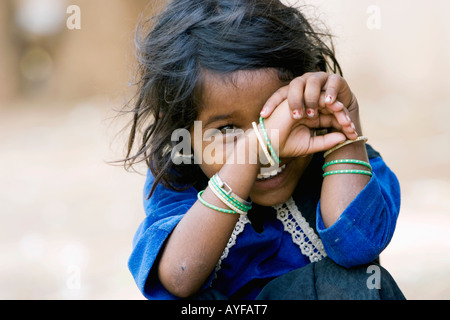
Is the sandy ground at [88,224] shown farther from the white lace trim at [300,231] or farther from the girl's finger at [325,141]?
the girl's finger at [325,141]

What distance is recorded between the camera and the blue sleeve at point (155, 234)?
65.8 inches

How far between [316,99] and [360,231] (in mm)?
355

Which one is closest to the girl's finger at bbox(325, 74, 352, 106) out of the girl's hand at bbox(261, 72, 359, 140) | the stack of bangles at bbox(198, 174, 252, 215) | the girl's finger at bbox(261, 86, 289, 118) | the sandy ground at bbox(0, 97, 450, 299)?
the girl's hand at bbox(261, 72, 359, 140)

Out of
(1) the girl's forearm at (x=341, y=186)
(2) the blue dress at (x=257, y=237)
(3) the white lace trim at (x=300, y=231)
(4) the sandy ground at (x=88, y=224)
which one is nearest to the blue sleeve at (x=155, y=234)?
(2) the blue dress at (x=257, y=237)

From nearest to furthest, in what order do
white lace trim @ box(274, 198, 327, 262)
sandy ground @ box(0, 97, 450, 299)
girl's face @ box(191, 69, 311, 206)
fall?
girl's face @ box(191, 69, 311, 206) → white lace trim @ box(274, 198, 327, 262) → sandy ground @ box(0, 97, 450, 299)

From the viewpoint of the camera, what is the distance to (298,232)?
6.03ft

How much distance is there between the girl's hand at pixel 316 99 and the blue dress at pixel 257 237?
0.87 ft

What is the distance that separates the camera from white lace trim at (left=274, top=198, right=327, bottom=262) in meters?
1.82

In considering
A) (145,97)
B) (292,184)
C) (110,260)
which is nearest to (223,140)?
(292,184)

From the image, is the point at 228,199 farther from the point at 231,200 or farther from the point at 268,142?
the point at 268,142

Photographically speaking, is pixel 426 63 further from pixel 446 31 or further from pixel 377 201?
pixel 377 201

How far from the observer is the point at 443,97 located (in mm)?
5230

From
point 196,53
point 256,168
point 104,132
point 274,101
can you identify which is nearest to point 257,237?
point 256,168

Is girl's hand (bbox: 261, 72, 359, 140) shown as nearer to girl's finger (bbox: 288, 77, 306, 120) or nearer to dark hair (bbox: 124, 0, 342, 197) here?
girl's finger (bbox: 288, 77, 306, 120)
